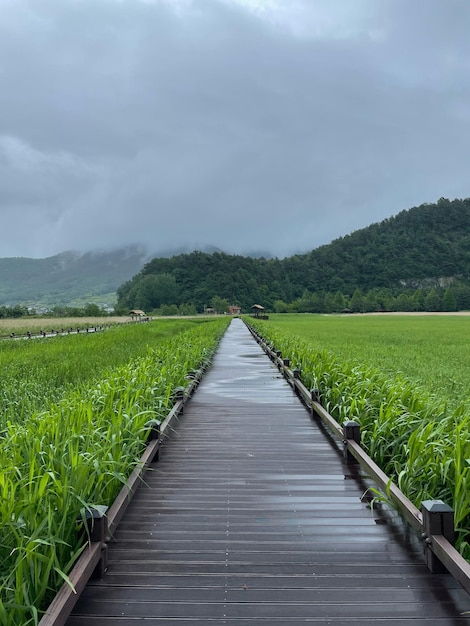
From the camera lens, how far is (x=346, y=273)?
121 meters

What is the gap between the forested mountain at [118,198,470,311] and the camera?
4272 inches

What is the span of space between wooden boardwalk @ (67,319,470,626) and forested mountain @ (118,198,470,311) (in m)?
97.6

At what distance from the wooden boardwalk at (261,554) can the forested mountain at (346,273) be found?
9763cm

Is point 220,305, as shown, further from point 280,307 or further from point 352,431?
point 352,431

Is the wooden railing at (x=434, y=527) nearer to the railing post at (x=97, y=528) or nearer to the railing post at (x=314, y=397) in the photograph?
the railing post at (x=97, y=528)

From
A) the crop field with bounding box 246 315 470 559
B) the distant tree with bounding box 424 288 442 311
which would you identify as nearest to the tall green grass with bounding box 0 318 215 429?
the crop field with bounding box 246 315 470 559

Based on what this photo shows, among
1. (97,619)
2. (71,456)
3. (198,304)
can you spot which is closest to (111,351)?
(71,456)

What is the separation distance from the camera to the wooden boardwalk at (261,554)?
8.49 ft

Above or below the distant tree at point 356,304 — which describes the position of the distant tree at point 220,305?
above

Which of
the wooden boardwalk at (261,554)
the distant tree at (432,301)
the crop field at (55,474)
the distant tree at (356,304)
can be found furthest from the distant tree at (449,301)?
the wooden boardwalk at (261,554)

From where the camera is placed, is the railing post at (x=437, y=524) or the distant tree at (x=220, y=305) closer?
the railing post at (x=437, y=524)

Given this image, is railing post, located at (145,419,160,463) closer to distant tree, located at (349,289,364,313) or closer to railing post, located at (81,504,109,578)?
railing post, located at (81,504,109,578)

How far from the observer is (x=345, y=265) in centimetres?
12156

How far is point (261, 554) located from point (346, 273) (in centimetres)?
12178
